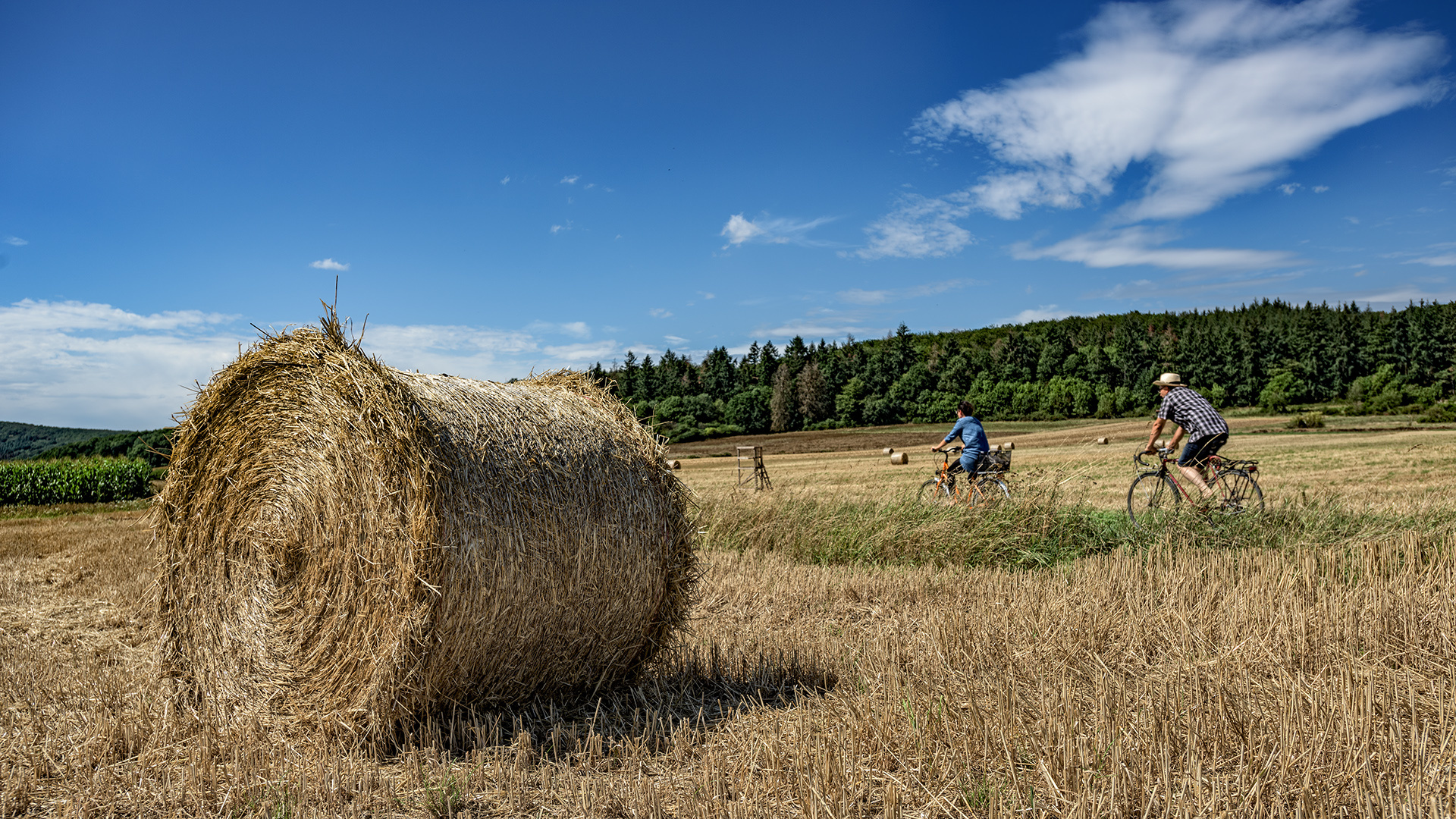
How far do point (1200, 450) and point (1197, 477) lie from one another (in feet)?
1.13

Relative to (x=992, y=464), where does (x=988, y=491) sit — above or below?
below

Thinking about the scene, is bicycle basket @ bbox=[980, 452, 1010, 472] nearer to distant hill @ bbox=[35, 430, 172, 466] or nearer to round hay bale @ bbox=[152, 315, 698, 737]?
round hay bale @ bbox=[152, 315, 698, 737]

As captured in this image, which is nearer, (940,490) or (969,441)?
(940,490)

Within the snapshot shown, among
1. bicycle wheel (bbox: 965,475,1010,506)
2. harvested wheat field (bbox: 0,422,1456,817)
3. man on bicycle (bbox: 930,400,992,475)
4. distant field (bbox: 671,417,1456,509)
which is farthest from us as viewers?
distant field (bbox: 671,417,1456,509)

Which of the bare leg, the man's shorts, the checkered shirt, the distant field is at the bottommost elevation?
the distant field

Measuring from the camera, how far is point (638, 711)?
4.72 m

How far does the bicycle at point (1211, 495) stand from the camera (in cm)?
961

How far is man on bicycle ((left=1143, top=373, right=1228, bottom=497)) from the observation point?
10391 millimetres

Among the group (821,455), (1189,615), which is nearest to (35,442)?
(821,455)

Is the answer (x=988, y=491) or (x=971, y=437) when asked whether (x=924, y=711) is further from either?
(x=971, y=437)

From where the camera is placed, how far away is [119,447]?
49.8 metres

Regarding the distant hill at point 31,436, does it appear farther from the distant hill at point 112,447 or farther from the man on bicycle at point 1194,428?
the man on bicycle at point 1194,428

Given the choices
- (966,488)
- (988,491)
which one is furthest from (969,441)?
(988,491)

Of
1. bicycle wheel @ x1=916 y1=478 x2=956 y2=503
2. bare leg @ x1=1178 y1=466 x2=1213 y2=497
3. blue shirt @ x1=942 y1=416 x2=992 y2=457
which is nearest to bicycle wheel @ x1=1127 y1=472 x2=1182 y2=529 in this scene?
bare leg @ x1=1178 y1=466 x2=1213 y2=497
